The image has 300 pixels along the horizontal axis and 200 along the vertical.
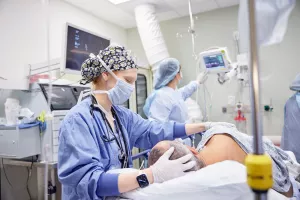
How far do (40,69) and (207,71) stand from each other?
1.56m

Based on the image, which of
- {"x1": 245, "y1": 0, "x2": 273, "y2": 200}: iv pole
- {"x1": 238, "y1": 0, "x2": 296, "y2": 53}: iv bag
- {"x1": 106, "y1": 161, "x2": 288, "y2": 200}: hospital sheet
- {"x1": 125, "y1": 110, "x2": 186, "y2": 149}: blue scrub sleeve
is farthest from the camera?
{"x1": 125, "y1": 110, "x2": 186, "y2": 149}: blue scrub sleeve

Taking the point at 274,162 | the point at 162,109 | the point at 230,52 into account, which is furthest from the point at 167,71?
the point at 274,162

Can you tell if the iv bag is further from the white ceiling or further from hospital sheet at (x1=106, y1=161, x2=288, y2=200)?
the white ceiling

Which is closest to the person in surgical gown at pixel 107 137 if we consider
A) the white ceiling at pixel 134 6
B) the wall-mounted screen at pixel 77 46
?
the wall-mounted screen at pixel 77 46

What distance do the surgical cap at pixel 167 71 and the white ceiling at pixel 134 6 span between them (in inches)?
40.6

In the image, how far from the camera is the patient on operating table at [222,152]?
1.02m

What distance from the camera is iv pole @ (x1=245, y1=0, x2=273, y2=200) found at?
410mm

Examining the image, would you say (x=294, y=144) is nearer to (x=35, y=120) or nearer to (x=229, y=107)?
(x=229, y=107)

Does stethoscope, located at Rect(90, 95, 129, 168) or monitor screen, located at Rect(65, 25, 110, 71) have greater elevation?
monitor screen, located at Rect(65, 25, 110, 71)

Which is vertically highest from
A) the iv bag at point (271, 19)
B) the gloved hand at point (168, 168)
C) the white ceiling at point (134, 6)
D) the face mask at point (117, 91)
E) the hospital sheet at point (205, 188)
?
the white ceiling at point (134, 6)

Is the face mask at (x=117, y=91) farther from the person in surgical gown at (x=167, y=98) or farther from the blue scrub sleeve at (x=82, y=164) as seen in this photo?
the person in surgical gown at (x=167, y=98)

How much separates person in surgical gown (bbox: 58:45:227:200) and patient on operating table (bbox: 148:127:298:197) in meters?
0.08

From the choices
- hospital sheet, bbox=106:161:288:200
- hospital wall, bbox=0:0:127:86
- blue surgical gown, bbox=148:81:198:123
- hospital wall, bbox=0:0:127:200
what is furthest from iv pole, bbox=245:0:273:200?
hospital wall, bbox=0:0:127:200

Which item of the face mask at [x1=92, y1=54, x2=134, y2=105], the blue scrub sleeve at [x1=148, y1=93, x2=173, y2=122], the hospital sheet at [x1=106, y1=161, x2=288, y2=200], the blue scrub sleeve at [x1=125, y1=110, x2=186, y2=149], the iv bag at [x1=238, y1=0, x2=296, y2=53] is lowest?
the hospital sheet at [x1=106, y1=161, x2=288, y2=200]
